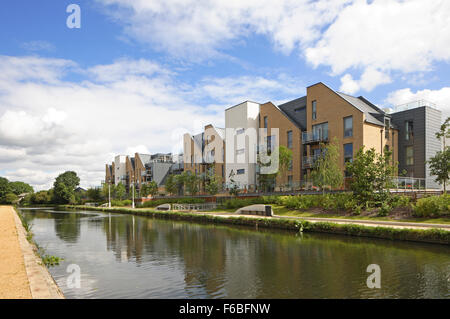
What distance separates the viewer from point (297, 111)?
41.9 metres

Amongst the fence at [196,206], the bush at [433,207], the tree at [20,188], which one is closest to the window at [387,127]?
the bush at [433,207]

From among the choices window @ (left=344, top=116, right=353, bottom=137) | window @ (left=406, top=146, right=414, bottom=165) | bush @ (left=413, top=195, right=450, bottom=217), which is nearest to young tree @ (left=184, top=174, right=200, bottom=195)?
window @ (left=344, top=116, right=353, bottom=137)

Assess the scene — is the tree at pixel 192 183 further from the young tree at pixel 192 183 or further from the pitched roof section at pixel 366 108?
the pitched roof section at pixel 366 108

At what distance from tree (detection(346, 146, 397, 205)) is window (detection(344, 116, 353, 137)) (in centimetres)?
897

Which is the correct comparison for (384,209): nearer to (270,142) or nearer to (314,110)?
(314,110)

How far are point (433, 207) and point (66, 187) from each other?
298ft

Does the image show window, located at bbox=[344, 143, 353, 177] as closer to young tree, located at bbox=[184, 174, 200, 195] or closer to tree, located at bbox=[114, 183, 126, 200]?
young tree, located at bbox=[184, 174, 200, 195]

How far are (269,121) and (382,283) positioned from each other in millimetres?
34671

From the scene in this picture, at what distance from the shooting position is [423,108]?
33.9 m

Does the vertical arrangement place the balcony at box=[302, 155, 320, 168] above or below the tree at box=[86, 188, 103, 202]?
above

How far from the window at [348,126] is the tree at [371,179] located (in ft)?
29.4

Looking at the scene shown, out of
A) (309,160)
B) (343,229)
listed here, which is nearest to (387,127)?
(309,160)

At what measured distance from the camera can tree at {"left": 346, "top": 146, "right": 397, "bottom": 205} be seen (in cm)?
2355
